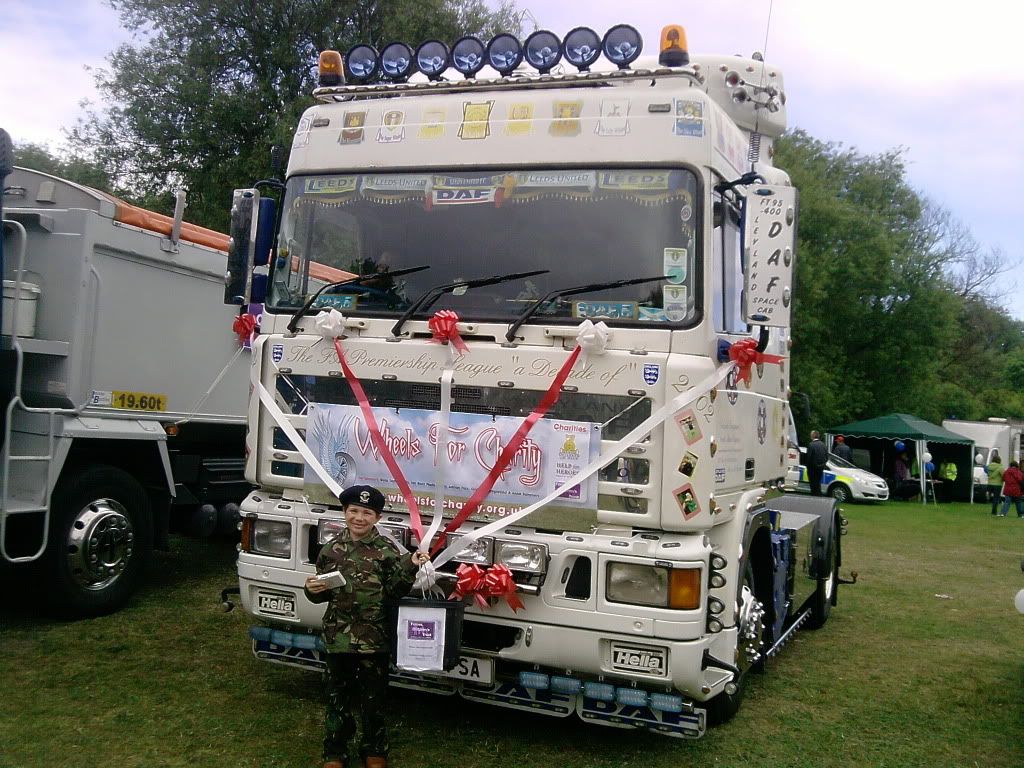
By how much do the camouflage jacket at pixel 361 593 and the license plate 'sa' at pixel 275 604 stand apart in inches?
29.1

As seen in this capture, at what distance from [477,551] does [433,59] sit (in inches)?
116

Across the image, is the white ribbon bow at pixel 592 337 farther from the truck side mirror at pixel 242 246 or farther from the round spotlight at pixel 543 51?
the truck side mirror at pixel 242 246

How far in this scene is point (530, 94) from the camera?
17.7 ft

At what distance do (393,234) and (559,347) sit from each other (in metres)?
1.24

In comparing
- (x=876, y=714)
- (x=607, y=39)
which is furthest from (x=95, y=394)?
(x=876, y=714)

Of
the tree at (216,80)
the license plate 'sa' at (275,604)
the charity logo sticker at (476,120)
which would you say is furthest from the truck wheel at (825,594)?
the tree at (216,80)

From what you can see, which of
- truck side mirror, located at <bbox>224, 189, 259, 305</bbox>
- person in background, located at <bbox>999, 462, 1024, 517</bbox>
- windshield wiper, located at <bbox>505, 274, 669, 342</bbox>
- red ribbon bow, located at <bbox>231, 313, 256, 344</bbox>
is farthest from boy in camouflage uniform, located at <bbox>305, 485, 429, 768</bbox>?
person in background, located at <bbox>999, 462, 1024, 517</bbox>

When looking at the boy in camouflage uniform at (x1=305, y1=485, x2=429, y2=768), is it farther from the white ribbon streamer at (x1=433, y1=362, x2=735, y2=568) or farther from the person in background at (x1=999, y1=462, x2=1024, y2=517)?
the person in background at (x1=999, y1=462, x2=1024, y2=517)

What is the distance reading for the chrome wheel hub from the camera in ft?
23.7

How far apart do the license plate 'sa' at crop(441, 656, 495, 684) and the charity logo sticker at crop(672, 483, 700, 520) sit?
124cm

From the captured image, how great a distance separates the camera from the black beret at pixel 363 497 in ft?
15.2

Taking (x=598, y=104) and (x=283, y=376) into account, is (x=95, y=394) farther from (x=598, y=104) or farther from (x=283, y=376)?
(x=598, y=104)

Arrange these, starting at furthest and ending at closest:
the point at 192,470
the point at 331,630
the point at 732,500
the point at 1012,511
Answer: the point at 1012,511
the point at 192,470
the point at 732,500
the point at 331,630

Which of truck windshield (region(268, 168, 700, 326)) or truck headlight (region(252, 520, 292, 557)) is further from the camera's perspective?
truck headlight (region(252, 520, 292, 557))
